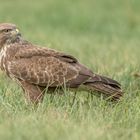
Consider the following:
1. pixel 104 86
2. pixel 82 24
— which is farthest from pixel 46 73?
pixel 82 24

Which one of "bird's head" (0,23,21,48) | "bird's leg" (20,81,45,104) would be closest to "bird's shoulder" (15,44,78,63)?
"bird's head" (0,23,21,48)

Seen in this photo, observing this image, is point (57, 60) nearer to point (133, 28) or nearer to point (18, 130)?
point (18, 130)

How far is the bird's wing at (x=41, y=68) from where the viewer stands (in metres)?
7.38

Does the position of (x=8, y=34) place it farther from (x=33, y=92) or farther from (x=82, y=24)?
(x=82, y=24)

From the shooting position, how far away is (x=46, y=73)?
7.41 m

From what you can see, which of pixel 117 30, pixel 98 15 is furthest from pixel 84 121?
pixel 98 15

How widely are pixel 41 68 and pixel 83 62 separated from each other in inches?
146

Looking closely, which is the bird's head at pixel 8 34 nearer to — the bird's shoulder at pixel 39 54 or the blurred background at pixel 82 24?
the bird's shoulder at pixel 39 54

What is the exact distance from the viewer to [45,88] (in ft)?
24.4

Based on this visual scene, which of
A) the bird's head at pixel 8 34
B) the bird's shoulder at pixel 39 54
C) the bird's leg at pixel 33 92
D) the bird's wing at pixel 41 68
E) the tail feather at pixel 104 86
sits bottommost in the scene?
the bird's leg at pixel 33 92

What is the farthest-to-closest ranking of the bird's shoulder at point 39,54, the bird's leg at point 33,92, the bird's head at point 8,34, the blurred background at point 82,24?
the blurred background at point 82,24 → the bird's head at point 8,34 → the bird's shoulder at point 39,54 → the bird's leg at point 33,92

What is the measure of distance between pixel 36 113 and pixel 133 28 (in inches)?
440

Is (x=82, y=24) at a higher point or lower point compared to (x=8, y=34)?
lower

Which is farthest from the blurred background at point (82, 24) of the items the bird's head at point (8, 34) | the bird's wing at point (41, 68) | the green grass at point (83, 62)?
the bird's wing at point (41, 68)
